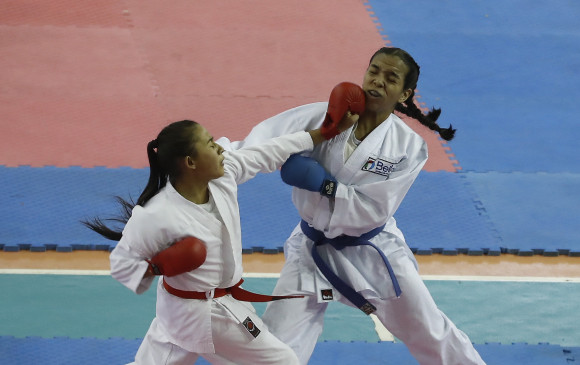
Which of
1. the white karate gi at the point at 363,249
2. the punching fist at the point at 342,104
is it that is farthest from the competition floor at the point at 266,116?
the punching fist at the point at 342,104

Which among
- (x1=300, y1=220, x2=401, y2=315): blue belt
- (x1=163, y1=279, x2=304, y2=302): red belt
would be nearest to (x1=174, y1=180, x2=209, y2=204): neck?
(x1=163, y1=279, x2=304, y2=302): red belt

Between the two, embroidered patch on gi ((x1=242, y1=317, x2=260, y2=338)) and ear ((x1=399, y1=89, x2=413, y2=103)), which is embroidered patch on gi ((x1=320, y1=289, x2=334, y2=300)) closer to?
embroidered patch on gi ((x1=242, y1=317, x2=260, y2=338))

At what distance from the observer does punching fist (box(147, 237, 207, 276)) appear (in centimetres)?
368

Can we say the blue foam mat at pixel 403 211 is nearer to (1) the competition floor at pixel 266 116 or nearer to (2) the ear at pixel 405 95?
(1) the competition floor at pixel 266 116

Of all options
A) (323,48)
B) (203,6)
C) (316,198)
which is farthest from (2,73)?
(316,198)

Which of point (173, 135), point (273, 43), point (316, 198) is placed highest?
point (173, 135)

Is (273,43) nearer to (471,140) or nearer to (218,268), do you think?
(471,140)

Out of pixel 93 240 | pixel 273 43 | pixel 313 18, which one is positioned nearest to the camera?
pixel 93 240

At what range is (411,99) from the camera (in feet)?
15.0

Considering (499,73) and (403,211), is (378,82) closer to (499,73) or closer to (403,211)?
(403,211)

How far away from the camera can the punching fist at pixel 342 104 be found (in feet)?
13.7

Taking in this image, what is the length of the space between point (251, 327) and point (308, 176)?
0.75 meters

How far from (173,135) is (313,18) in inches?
247

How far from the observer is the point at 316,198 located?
14.4ft
